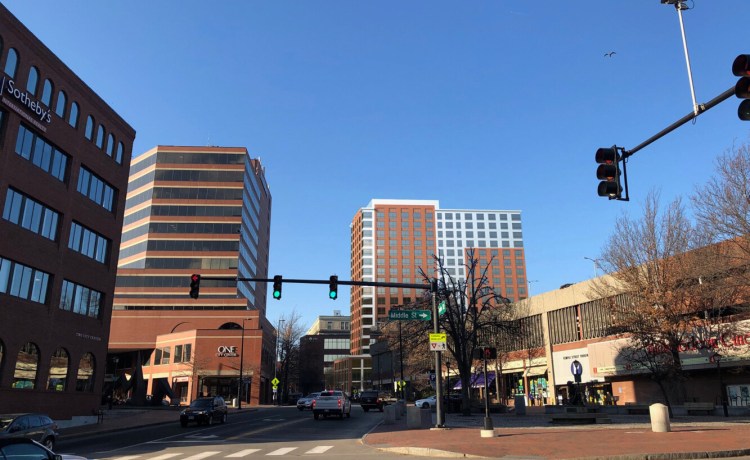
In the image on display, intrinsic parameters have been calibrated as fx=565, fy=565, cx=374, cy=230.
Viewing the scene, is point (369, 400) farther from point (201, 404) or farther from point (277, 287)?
point (277, 287)

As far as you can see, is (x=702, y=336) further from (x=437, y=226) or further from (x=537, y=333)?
(x=437, y=226)

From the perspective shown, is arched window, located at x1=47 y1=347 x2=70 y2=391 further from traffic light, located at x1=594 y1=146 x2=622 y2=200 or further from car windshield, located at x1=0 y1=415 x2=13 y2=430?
traffic light, located at x1=594 y1=146 x2=622 y2=200

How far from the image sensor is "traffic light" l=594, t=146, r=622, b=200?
12.0m

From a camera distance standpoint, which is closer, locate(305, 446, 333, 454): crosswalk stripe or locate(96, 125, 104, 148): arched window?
locate(305, 446, 333, 454): crosswalk stripe

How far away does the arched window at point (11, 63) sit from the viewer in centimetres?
2833

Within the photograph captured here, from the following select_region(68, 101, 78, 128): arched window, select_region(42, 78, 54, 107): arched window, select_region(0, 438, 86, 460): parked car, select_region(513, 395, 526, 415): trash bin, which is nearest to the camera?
select_region(0, 438, 86, 460): parked car

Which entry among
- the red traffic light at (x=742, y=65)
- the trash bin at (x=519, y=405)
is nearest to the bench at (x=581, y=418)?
the trash bin at (x=519, y=405)

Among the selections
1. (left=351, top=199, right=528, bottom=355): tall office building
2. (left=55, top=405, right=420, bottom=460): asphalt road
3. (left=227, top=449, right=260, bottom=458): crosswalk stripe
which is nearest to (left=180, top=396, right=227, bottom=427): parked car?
(left=55, top=405, right=420, bottom=460): asphalt road

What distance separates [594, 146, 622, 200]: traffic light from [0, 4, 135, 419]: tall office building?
27.9 meters

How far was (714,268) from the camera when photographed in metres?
26.2

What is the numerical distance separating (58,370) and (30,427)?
16441 millimetres

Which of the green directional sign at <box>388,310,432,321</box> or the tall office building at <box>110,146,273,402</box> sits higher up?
the tall office building at <box>110,146,273,402</box>

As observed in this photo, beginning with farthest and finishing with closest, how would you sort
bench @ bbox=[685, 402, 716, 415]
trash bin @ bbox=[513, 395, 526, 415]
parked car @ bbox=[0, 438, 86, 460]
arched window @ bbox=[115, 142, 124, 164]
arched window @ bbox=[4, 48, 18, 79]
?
1. arched window @ bbox=[115, 142, 124, 164]
2. trash bin @ bbox=[513, 395, 526, 415]
3. bench @ bbox=[685, 402, 716, 415]
4. arched window @ bbox=[4, 48, 18, 79]
5. parked car @ bbox=[0, 438, 86, 460]

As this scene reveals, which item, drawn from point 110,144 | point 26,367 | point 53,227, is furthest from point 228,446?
point 110,144
